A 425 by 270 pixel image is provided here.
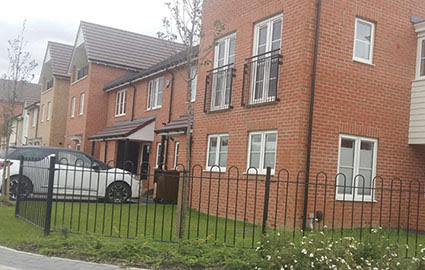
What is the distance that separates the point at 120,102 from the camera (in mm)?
24453

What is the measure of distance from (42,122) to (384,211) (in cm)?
2767

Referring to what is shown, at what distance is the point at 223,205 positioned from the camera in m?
12.2

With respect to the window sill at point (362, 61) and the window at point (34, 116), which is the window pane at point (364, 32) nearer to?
the window sill at point (362, 61)

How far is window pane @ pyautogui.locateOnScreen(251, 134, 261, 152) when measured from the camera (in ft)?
37.6

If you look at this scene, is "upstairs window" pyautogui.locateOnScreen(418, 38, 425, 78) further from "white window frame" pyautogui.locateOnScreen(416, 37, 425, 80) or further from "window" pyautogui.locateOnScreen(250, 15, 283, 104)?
"window" pyautogui.locateOnScreen(250, 15, 283, 104)

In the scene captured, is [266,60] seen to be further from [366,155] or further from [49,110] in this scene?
[49,110]

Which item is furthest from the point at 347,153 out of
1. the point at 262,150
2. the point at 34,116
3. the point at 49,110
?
the point at 34,116

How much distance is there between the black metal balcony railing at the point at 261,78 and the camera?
10976mm

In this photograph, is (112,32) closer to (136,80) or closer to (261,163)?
(136,80)

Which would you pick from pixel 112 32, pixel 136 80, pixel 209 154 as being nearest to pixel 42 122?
pixel 112 32

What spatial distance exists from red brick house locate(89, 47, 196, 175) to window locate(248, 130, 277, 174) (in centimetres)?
385

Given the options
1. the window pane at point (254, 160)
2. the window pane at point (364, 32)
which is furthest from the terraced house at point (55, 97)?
the window pane at point (364, 32)

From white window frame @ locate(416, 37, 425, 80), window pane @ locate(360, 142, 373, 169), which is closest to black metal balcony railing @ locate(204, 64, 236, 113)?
window pane @ locate(360, 142, 373, 169)

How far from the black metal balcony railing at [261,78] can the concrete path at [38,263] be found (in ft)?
19.5
